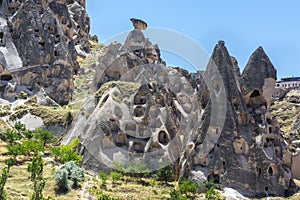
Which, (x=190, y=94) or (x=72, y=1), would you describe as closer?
(x=190, y=94)

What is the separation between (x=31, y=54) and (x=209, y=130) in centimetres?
4031

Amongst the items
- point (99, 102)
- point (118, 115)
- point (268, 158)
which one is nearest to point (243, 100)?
point (268, 158)

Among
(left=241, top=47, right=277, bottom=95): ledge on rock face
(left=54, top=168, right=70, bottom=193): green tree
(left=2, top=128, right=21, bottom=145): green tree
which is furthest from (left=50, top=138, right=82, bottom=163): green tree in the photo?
(left=241, top=47, right=277, bottom=95): ledge on rock face

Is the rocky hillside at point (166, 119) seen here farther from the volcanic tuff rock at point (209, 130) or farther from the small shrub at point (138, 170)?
the small shrub at point (138, 170)

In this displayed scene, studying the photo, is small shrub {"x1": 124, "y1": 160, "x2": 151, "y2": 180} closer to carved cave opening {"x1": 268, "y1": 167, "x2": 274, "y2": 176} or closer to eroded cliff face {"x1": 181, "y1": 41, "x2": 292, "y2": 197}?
eroded cliff face {"x1": 181, "y1": 41, "x2": 292, "y2": 197}

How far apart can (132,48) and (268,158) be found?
4352 cm

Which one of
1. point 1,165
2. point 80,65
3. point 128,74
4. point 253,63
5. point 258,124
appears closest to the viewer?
point 1,165

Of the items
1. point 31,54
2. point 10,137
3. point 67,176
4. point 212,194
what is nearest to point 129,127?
point 10,137

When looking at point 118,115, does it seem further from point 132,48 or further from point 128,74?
point 132,48

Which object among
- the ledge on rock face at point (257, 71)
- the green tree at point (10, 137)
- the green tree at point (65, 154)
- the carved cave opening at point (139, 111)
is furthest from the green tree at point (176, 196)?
the green tree at point (10, 137)

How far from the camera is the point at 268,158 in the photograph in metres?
48.0

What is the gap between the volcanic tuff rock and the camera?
46.2 meters

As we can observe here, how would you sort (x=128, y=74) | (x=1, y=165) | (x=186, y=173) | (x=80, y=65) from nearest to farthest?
(x=1, y=165) < (x=186, y=173) < (x=128, y=74) < (x=80, y=65)

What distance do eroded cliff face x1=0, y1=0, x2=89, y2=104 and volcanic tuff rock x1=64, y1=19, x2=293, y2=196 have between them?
60.8 feet
